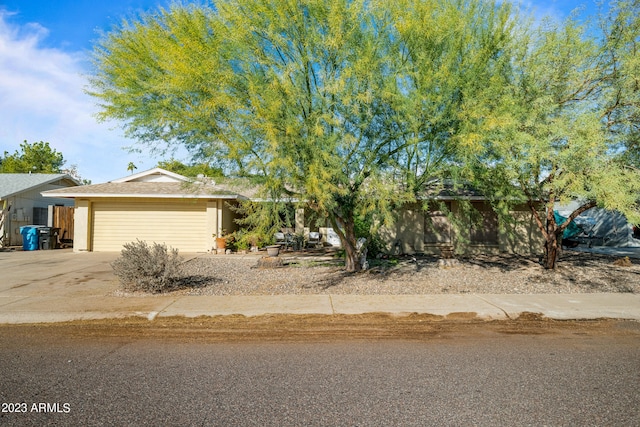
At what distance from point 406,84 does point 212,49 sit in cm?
442

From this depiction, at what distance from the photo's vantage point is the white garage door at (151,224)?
18.2 metres

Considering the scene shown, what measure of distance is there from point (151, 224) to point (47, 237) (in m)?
5.78

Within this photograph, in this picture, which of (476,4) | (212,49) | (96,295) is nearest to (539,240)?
(476,4)

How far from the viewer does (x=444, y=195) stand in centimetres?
1559

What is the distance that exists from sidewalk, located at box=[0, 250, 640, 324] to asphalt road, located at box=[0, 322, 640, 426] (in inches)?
38.7

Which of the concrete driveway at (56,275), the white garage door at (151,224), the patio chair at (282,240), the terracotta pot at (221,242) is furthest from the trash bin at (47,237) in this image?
the patio chair at (282,240)

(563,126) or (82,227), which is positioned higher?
(563,126)

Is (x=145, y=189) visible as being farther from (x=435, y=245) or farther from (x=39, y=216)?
(x=435, y=245)

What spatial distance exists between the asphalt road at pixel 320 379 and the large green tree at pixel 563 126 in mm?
4017

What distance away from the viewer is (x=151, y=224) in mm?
18250

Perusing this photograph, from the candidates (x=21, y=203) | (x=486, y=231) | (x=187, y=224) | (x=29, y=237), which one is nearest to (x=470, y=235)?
(x=486, y=231)

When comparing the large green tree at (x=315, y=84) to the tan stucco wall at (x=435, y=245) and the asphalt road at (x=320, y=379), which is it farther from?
the tan stucco wall at (x=435, y=245)

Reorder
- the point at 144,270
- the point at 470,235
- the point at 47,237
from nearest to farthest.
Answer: the point at 144,270 → the point at 470,235 → the point at 47,237

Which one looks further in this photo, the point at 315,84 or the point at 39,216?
the point at 39,216
